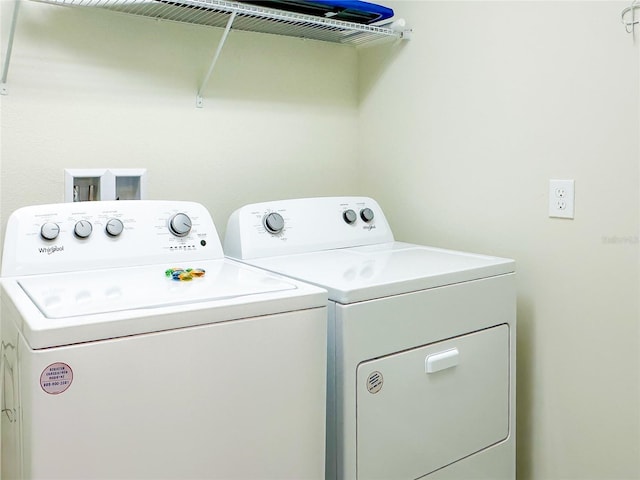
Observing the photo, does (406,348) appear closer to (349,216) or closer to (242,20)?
(349,216)

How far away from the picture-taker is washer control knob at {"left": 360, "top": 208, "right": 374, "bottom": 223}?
1988 mm

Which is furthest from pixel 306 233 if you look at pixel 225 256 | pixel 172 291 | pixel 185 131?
pixel 172 291

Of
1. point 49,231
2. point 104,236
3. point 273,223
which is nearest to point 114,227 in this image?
point 104,236

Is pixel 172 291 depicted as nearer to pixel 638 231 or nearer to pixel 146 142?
pixel 146 142

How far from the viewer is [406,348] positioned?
1.39 metres

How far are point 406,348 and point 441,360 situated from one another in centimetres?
12

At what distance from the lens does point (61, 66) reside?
1.66m

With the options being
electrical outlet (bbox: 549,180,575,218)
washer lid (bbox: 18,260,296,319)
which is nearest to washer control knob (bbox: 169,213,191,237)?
washer lid (bbox: 18,260,296,319)

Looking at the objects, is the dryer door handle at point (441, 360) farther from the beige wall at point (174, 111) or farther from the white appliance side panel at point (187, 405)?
the beige wall at point (174, 111)

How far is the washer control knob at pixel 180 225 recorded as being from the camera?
1573 millimetres

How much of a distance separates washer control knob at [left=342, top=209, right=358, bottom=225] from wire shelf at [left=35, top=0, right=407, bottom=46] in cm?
62

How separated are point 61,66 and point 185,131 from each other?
1.34ft

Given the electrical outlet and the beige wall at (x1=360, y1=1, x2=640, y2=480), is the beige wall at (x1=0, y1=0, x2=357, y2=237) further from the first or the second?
the electrical outlet

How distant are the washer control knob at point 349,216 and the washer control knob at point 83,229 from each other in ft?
2.69
